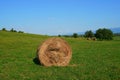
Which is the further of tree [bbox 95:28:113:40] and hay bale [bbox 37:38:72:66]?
tree [bbox 95:28:113:40]

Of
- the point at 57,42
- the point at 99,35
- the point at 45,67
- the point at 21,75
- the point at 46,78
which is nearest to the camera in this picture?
the point at 46,78

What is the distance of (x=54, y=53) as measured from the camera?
63.3 ft

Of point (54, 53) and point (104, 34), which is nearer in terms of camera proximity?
point (54, 53)

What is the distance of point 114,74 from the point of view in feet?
50.2

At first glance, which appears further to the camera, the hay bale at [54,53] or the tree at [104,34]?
the tree at [104,34]

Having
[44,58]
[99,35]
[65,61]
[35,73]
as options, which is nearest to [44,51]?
[44,58]

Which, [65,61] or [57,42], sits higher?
[57,42]

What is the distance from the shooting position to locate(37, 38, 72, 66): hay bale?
18922 mm

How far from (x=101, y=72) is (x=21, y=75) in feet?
15.8

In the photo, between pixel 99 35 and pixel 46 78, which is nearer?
pixel 46 78

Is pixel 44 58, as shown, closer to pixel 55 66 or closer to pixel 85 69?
pixel 55 66

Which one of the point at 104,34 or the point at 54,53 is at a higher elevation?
the point at 104,34

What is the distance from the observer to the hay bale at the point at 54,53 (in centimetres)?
1892

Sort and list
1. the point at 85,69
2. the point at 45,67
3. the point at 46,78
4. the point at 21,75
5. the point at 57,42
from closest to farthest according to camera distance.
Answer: the point at 46,78, the point at 21,75, the point at 85,69, the point at 45,67, the point at 57,42
